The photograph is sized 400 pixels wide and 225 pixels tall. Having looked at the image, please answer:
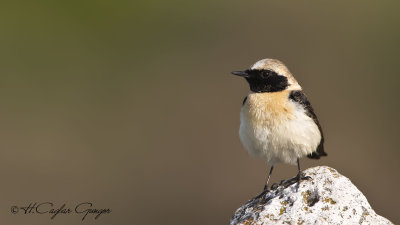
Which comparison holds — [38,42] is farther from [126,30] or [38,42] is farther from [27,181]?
[27,181]

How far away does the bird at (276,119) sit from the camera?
7.54 meters

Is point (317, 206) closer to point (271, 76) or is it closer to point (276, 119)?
point (276, 119)

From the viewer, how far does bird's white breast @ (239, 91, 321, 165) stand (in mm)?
7527

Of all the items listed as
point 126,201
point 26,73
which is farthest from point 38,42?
point 126,201

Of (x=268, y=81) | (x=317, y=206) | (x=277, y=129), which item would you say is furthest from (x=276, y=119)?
(x=317, y=206)

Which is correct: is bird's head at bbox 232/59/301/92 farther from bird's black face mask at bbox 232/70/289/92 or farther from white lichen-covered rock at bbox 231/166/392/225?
white lichen-covered rock at bbox 231/166/392/225

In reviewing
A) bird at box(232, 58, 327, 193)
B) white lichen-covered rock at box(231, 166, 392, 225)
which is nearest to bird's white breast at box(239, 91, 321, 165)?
bird at box(232, 58, 327, 193)

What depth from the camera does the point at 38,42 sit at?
2173 centimetres

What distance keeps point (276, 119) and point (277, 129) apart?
118mm

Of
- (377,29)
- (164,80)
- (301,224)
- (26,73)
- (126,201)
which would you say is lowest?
(301,224)

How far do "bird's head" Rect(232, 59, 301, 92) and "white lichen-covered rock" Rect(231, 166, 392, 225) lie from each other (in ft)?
5.21

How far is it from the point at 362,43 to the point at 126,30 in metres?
7.65

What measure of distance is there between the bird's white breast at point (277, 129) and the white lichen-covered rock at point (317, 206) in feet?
2.79

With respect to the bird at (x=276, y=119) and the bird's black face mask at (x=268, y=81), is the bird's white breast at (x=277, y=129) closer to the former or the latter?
the bird at (x=276, y=119)
